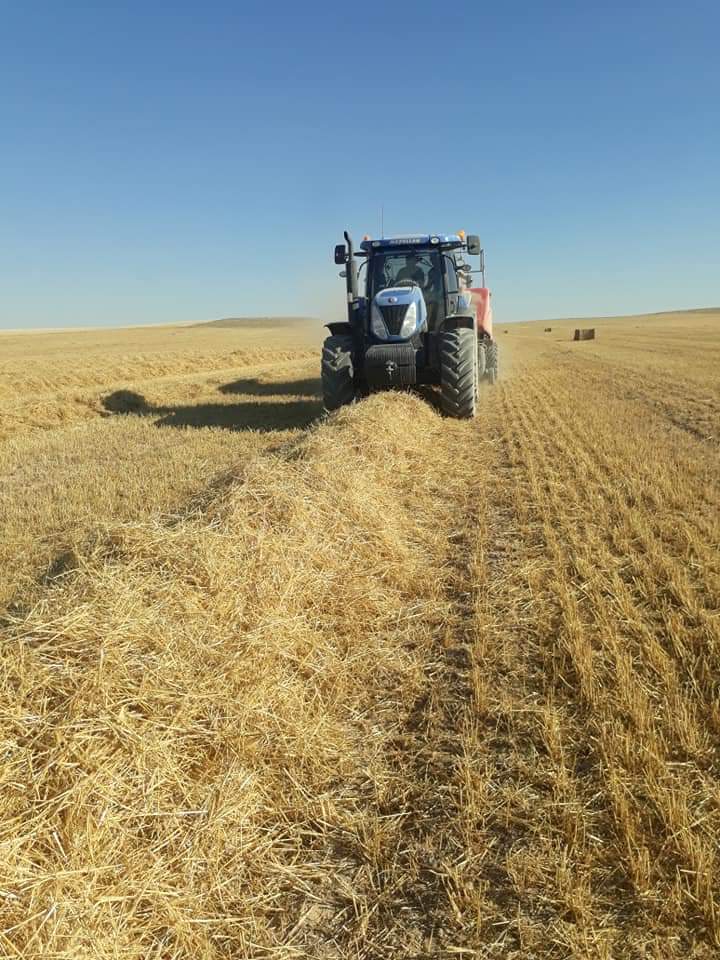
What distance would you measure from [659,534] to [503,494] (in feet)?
5.40

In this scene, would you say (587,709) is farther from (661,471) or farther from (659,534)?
(661,471)

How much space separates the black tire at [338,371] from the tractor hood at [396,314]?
1.87ft

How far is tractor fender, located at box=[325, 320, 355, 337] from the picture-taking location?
1045 centimetres

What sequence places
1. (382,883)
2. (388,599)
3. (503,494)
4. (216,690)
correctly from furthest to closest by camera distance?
1. (503,494)
2. (388,599)
3. (216,690)
4. (382,883)

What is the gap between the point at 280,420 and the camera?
1151 cm

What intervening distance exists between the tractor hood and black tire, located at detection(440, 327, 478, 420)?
20.1 inches

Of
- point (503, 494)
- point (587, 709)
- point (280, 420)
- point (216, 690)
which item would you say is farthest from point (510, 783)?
point (280, 420)

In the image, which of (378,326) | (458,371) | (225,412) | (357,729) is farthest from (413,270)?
(357,729)

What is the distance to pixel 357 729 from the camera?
2.87 meters

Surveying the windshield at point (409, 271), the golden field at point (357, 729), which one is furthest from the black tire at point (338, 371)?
the golden field at point (357, 729)

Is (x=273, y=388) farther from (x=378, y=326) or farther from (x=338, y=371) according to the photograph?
(x=378, y=326)

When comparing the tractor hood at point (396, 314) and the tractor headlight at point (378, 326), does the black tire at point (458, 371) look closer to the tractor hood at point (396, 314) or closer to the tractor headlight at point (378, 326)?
the tractor hood at point (396, 314)

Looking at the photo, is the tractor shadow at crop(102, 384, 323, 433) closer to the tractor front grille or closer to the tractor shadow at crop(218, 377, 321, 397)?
the tractor shadow at crop(218, 377, 321, 397)

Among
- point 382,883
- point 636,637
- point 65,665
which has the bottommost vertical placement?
point 382,883
